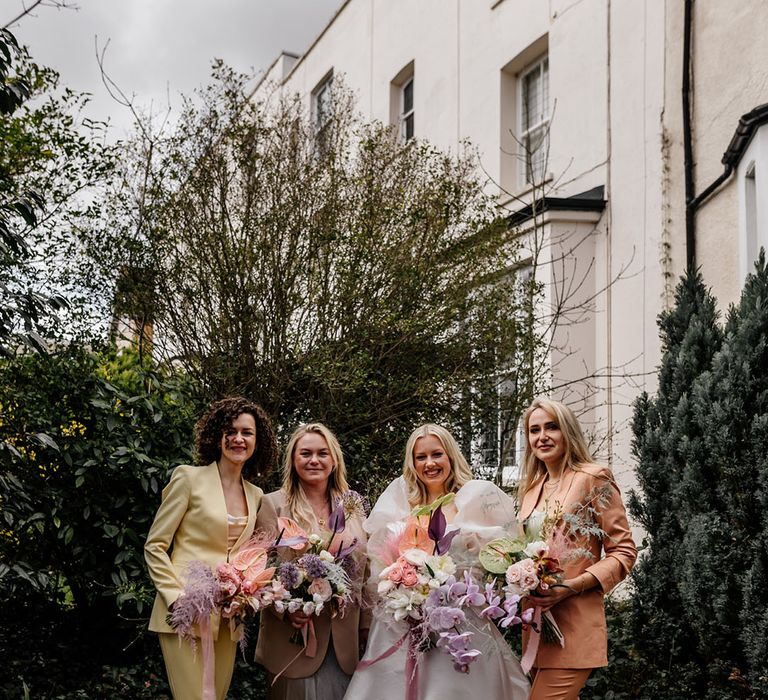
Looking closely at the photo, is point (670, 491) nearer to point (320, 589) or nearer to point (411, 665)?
point (411, 665)

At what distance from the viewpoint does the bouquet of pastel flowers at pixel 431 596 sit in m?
4.63

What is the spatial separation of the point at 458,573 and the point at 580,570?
25.2 inches

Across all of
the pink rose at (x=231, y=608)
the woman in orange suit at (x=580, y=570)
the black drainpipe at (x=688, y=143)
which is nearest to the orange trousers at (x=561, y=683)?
the woman in orange suit at (x=580, y=570)

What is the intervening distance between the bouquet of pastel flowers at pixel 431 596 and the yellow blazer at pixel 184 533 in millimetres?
948

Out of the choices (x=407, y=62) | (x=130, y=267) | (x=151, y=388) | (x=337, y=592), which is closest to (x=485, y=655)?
(x=337, y=592)

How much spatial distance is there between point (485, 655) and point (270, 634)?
1.22 meters

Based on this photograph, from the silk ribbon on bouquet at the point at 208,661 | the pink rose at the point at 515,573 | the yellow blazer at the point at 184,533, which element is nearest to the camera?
the pink rose at the point at 515,573

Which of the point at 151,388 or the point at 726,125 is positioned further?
the point at 726,125

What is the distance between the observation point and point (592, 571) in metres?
4.75

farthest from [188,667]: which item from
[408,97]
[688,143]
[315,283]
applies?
[408,97]

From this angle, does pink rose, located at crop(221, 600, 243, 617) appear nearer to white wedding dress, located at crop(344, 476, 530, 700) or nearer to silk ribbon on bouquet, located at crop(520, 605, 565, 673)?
white wedding dress, located at crop(344, 476, 530, 700)

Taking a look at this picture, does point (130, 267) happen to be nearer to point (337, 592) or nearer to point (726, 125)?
point (337, 592)

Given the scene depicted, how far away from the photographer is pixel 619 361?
10453 millimetres

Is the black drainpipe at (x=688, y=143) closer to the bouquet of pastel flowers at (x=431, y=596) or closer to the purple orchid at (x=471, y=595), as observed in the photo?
the bouquet of pastel flowers at (x=431, y=596)
